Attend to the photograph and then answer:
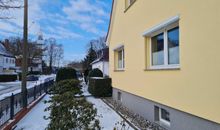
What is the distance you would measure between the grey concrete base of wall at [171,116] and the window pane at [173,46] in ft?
4.12

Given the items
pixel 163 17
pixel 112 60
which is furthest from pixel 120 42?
pixel 163 17

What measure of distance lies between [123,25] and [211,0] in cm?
726

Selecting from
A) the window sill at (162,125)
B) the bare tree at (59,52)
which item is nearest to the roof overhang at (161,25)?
the window sill at (162,125)

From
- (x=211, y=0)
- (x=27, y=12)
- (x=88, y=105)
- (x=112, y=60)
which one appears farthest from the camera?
(x=112, y=60)

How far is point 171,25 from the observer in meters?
6.11

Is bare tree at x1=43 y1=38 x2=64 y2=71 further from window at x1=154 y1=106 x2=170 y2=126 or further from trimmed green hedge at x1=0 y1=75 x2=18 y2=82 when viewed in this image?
window at x1=154 y1=106 x2=170 y2=126

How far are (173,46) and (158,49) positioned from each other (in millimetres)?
1076

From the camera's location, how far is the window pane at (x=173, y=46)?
→ 5883 mm

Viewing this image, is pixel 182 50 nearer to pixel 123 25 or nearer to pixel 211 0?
pixel 211 0

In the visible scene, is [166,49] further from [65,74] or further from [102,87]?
[65,74]

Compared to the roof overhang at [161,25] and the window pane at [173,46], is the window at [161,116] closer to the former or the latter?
the window pane at [173,46]

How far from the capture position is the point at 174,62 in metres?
5.99

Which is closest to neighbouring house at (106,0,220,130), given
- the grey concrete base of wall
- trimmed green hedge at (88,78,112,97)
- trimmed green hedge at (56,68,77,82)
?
the grey concrete base of wall

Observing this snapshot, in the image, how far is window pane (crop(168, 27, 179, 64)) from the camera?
5883mm
